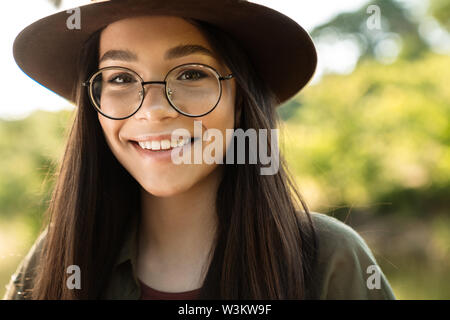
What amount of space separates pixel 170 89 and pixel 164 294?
81 cm

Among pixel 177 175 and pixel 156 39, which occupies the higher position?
pixel 156 39

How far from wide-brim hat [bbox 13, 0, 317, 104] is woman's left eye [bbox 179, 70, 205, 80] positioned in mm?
201

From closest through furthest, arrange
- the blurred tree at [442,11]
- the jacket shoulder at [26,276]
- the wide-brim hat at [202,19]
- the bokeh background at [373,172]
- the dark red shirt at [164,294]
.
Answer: the wide-brim hat at [202,19], the dark red shirt at [164,294], the jacket shoulder at [26,276], the bokeh background at [373,172], the blurred tree at [442,11]

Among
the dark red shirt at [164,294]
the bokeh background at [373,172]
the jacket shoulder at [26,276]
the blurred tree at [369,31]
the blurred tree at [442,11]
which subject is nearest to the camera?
the dark red shirt at [164,294]

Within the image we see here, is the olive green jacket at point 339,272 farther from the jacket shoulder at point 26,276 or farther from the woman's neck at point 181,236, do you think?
the jacket shoulder at point 26,276

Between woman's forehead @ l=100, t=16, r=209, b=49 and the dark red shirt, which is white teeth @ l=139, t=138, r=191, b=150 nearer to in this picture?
woman's forehead @ l=100, t=16, r=209, b=49

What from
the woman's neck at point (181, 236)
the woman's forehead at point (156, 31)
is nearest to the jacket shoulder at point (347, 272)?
the woman's neck at point (181, 236)

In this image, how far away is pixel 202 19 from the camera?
192cm

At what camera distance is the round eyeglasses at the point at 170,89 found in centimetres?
187

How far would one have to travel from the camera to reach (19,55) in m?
2.16

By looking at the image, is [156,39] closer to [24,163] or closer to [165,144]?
[165,144]

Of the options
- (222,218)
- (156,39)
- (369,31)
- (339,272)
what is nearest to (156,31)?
(156,39)

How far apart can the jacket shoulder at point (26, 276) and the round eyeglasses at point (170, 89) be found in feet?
2.43
